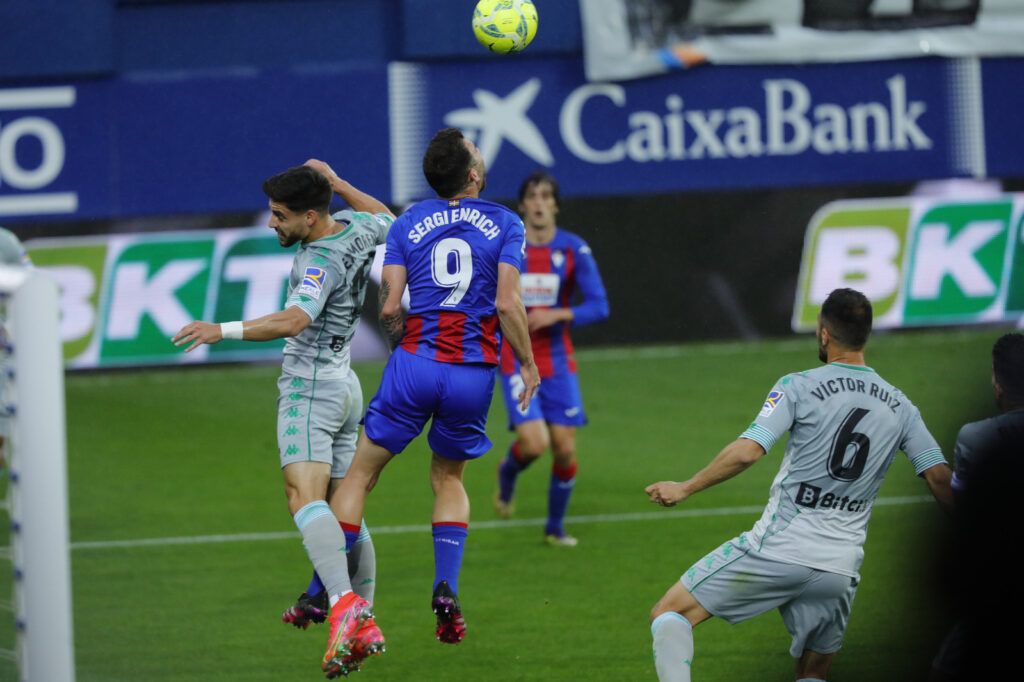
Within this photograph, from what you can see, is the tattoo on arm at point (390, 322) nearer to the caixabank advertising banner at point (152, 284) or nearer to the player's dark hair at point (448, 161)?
the player's dark hair at point (448, 161)

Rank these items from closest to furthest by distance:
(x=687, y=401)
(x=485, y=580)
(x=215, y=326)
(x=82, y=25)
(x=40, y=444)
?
1. (x=40, y=444)
2. (x=215, y=326)
3. (x=485, y=580)
4. (x=687, y=401)
5. (x=82, y=25)

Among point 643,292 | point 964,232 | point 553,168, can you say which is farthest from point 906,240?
point 553,168

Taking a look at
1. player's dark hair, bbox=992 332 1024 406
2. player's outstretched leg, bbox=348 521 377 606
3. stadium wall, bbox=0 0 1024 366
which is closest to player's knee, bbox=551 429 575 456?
player's outstretched leg, bbox=348 521 377 606

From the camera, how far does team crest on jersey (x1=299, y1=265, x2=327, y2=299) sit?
6781 millimetres

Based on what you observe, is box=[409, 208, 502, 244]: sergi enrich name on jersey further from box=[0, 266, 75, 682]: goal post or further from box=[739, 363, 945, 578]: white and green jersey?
box=[0, 266, 75, 682]: goal post

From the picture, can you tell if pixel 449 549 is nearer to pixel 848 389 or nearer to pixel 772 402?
pixel 772 402

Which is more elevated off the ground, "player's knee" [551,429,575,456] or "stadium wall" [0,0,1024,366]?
"stadium wall" [0,0,1024,366]

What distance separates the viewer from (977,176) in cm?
1666

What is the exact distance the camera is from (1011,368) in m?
5.72

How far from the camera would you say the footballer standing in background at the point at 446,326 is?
684cm

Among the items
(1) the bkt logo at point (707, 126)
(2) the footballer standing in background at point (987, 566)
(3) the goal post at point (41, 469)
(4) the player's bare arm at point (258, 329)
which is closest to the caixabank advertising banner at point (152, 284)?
(1) the bkt logo at point (707, 126)

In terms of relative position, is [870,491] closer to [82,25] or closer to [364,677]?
[364,677]

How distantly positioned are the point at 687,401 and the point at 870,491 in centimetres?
834

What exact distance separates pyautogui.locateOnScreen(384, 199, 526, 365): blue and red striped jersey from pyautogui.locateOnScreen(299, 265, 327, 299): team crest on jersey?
0.33 metres
